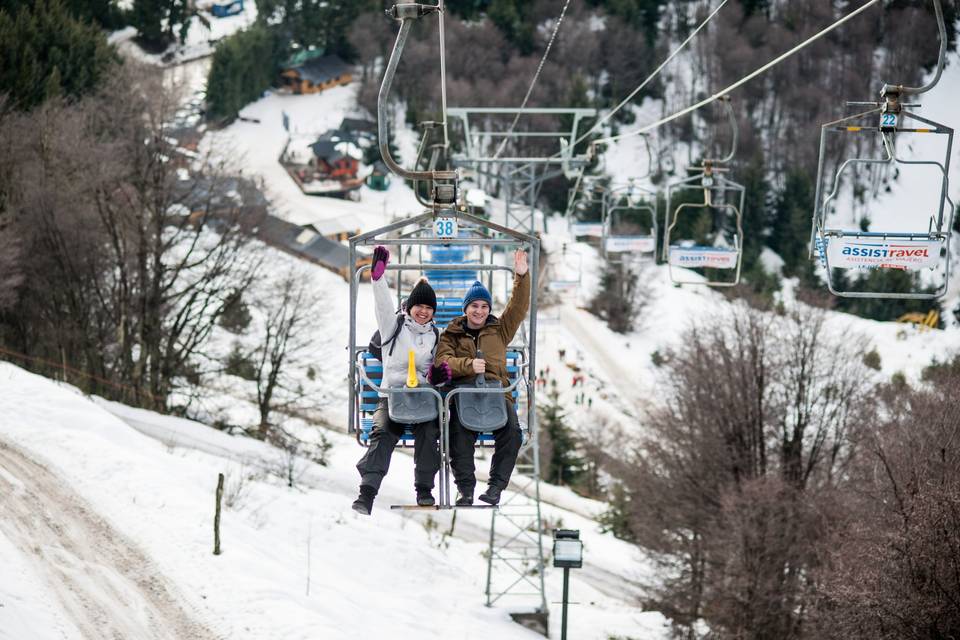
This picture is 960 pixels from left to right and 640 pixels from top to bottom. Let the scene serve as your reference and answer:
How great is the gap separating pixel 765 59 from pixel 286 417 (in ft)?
201

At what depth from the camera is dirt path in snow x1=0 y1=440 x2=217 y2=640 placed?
14.8 m

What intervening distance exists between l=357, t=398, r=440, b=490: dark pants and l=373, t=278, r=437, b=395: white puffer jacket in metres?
0.34

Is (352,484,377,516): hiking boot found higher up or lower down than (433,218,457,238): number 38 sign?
lower down

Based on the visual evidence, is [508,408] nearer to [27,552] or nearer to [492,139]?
[27,552]

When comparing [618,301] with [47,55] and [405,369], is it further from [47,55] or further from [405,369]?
[405,369]

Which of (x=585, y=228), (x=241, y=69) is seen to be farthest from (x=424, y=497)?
(x=241, y=69)

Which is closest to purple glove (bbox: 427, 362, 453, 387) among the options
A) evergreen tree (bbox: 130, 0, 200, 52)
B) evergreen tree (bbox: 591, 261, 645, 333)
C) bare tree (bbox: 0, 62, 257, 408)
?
bare tree (bbox: 0, 62, 257, 408)

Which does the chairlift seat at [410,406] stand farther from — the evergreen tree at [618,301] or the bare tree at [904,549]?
the evergreen tree at [618,301]

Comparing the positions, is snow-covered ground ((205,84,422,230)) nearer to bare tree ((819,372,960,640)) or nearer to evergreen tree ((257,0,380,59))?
evergreen tree ((257,0,380,59))

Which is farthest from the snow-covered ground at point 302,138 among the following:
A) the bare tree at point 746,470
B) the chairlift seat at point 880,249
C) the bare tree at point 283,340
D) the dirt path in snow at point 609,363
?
the chairlift seat at point 880,249

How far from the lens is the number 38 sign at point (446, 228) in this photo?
9.96 m

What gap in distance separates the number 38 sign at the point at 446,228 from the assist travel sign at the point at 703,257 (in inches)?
131

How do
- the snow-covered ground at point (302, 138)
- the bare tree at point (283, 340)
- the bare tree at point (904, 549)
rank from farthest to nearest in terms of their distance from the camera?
1. the snow-covered ground at point (302, 138)
2. the bare tree at point (283, 340)
3. the bare tree at point (904, 549)

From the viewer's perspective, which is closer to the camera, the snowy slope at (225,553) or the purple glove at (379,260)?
the purple glove at (379,260)
